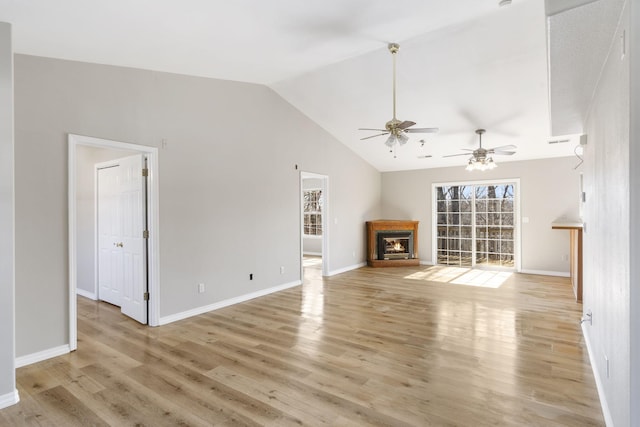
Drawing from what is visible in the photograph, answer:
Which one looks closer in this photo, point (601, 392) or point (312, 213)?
point (601, 392)

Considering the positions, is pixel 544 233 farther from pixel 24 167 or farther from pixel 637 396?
pixel 24 167

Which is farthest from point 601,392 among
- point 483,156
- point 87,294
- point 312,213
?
point 312,213

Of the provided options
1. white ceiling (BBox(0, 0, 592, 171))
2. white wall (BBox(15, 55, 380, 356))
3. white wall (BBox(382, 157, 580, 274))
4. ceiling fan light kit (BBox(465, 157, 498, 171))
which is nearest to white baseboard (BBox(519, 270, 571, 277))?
white wall (BBox(382, 157, 580, 274))

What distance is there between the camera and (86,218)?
5516 mm

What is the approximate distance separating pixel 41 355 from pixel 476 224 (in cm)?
820

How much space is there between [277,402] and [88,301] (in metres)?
4.33

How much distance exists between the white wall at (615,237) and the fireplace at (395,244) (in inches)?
233

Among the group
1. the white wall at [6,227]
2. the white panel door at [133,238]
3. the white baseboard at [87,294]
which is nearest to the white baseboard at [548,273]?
the white panel door at [133,238]

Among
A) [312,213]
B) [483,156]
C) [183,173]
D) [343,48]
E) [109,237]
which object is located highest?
[343,48]

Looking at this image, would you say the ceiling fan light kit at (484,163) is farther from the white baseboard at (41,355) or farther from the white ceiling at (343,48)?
the white baseboard at (41,355)

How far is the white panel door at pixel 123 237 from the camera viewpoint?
4.29 metres

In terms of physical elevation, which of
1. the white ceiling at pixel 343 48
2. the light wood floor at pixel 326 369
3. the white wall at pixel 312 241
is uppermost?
the white ceiling at pixel 343 48

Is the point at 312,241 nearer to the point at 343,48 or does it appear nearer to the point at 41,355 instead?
the point at 343,48

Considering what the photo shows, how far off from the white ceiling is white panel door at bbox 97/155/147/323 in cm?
151
